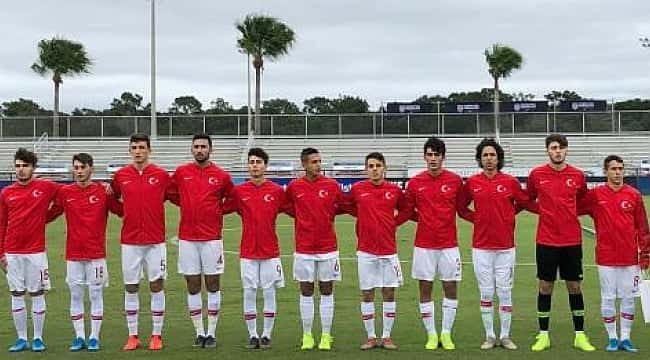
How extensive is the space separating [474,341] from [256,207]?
289cm

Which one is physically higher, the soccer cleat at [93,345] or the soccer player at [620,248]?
the soccer player at [620,248]

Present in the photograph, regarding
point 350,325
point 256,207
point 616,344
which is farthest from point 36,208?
point 616,344

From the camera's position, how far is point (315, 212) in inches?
383

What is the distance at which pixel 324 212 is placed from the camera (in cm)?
975

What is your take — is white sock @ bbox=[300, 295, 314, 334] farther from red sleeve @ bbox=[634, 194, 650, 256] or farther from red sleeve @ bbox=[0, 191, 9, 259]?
red sleeve @ bbox=[634, 194, 650, 256]

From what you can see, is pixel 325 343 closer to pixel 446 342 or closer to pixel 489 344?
pixel 446 342

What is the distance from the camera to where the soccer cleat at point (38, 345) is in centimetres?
948

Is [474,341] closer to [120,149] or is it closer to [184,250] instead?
[184,250]

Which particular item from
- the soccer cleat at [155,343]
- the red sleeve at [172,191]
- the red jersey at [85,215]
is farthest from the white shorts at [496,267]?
the red jersey at [85,215]

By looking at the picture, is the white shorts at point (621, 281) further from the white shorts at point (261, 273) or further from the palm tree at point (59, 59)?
the palm tree at point (59, 59)

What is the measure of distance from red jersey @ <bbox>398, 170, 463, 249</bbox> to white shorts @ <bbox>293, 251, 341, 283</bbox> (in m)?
0.96

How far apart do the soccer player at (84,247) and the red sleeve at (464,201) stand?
13.1 feet

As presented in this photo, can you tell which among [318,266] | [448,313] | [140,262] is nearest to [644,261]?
[448,313]

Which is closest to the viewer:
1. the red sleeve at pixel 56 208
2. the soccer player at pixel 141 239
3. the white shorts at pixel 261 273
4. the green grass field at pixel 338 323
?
the green grass field at pixel 338 323
